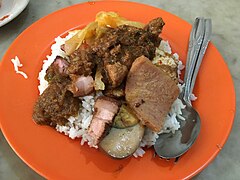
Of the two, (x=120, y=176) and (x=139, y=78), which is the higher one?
(x=139, y=78)

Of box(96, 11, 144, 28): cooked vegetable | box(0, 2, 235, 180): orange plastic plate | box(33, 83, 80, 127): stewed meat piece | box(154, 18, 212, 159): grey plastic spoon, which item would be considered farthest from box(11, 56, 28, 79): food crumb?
box(154, 18, 212, 159): grey plastic spoon

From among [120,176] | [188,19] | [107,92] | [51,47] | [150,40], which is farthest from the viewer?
[188,19]

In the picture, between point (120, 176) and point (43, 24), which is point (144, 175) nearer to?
point (120, 176)

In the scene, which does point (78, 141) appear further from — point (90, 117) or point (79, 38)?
point (79, 38)

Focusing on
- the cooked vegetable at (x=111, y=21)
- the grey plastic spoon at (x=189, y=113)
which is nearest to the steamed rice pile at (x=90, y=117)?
the grey plastic spoon at (x=189, y=113)

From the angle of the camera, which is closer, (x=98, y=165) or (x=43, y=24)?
(x=98, y=165)

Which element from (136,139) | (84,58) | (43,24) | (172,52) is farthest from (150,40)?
(43,24)

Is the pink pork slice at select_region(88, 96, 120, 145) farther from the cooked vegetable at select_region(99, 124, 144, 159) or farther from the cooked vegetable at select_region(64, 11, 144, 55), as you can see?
the cooked vegetable at select_region(64, 11, 144, 55)

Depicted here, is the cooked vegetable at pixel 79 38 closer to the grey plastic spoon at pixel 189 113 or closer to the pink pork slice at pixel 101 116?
the pink pork slice at pixel 101 116
